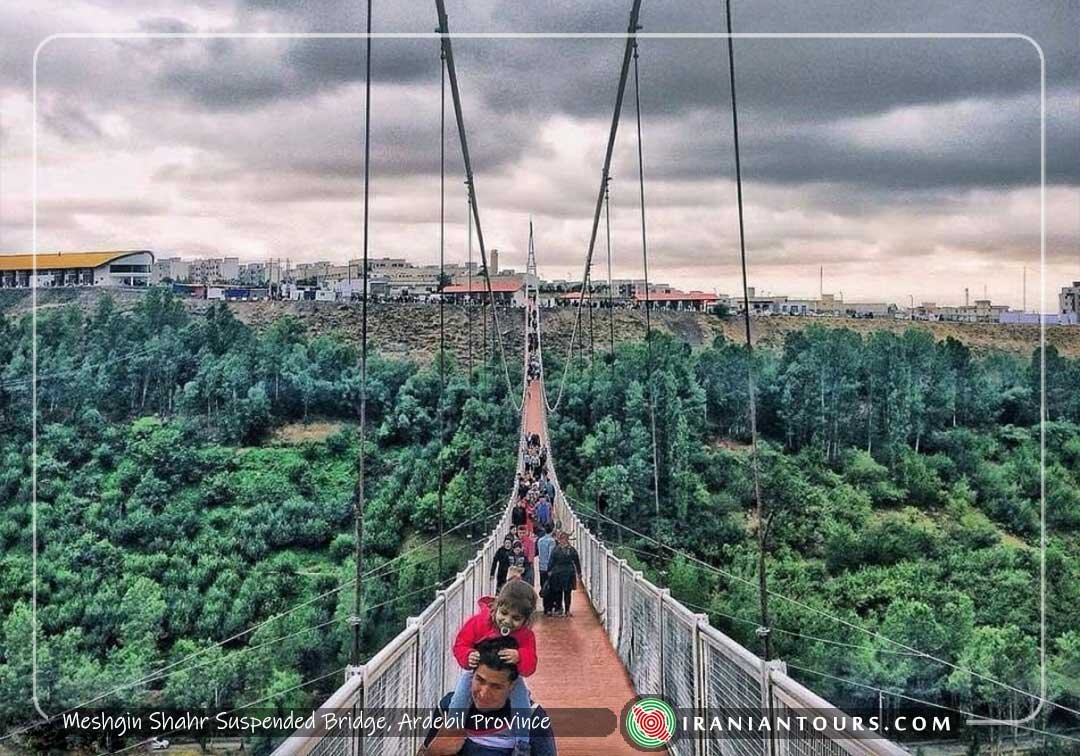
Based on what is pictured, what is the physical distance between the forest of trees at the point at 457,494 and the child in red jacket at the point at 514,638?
14021mm

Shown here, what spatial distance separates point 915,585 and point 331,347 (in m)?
23.0

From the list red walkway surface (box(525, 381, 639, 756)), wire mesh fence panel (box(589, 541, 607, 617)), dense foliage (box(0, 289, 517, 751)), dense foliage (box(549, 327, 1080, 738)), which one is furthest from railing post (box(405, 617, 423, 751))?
dense foliage (box(549, 327, 1080, 738))

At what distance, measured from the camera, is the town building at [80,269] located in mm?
37594

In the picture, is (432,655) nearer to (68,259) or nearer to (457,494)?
(457,494)

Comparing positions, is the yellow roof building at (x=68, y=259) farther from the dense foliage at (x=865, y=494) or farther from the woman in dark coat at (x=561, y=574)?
the woman in dark coat at (x=561, y=574)

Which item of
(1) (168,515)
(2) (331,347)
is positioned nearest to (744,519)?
(1) (168,515)

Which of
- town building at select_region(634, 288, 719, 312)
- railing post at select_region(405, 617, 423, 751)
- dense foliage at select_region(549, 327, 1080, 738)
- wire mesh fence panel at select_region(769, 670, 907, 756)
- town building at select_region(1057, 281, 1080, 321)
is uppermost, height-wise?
town building at select_region(634, 288, 719, 312)

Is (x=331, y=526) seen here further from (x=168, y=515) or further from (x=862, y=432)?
(x=862, y=432)

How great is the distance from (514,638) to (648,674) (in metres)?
1.54

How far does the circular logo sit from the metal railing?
47 mm

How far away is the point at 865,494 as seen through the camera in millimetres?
29750

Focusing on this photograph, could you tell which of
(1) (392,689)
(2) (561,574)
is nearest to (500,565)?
(2) (561,574)

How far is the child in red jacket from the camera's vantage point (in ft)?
6.59

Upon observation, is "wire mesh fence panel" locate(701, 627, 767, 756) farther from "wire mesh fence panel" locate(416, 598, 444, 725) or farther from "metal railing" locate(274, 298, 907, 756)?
"wire mesh fence panel" locate(416, 598, 444, 725)
